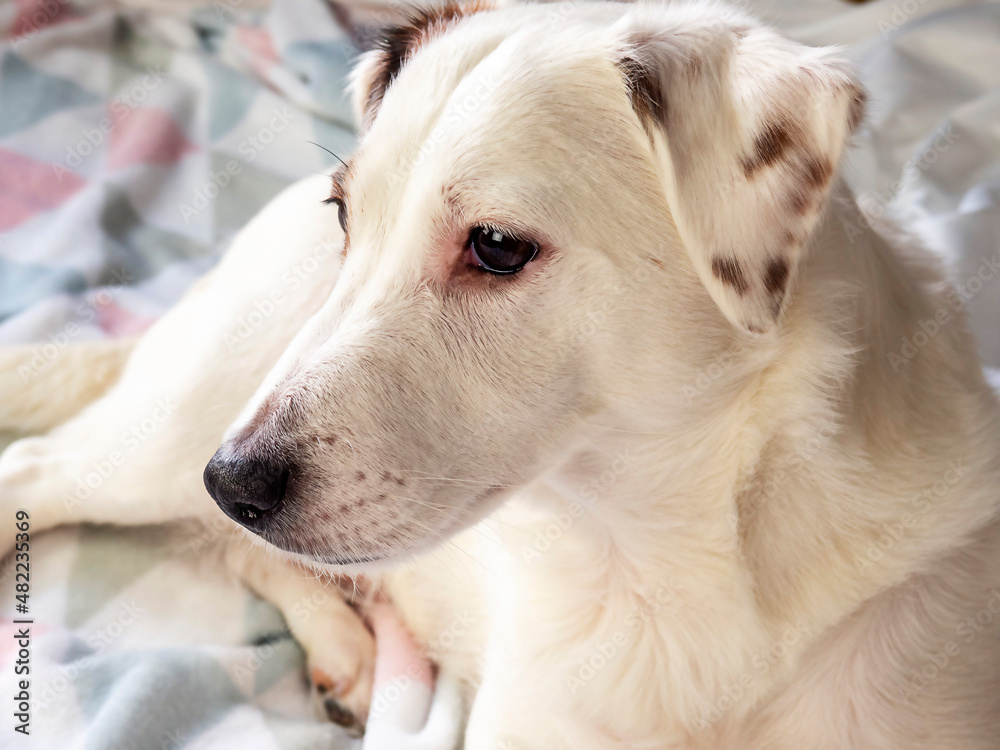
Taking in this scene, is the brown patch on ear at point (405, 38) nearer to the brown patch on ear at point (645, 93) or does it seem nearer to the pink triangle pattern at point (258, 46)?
the brown patch on ear at point (645, 93)

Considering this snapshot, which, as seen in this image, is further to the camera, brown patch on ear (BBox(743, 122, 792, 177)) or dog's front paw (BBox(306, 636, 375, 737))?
dog's front paw (BBox(306, 636, 375, 737))

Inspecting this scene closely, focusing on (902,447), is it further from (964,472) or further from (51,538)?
(51,538)

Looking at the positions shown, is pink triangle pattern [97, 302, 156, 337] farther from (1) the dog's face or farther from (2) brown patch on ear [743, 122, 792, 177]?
(2) brown patch on ear [743, 122, 792, 177]

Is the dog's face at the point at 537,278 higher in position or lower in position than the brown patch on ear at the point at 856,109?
lower

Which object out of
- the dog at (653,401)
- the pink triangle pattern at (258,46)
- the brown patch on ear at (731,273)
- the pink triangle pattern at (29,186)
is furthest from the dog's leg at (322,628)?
the pink triangle pattern at (258,46)

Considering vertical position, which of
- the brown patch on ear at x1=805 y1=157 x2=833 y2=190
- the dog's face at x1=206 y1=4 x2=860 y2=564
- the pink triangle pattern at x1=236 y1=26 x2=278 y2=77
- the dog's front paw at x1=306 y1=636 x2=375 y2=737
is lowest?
the dog's front paw at x1=306 y1=636 x2=375 y2=737

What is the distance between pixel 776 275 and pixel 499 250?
1.10 feet

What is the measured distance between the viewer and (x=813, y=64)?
1.08m

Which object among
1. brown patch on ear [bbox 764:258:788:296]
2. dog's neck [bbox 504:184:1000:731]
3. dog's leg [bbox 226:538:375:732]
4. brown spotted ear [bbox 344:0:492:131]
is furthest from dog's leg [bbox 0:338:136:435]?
brown patch on ear [bbox 764:258:788:296]

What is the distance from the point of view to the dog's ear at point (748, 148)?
3.51ft

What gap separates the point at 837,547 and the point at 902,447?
0.16 metres

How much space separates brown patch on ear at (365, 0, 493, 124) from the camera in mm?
1501

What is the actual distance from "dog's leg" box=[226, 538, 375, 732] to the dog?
1.65 ft

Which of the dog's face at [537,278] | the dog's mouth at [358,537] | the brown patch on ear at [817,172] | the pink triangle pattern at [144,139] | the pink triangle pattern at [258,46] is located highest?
the brown patch on ear at [817,172]
